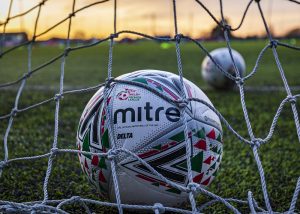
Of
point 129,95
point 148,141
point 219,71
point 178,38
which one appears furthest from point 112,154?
point 219,71

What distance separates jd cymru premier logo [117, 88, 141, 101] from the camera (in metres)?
2.10

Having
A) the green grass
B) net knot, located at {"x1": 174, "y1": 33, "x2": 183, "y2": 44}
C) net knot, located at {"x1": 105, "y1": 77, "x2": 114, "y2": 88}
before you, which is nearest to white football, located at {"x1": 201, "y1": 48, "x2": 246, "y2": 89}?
the green grass

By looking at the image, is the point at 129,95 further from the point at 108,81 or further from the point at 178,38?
the point at 178,38

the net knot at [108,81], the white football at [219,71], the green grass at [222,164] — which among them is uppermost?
the white football at [219,71]

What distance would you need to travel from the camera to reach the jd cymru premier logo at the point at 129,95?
210cm

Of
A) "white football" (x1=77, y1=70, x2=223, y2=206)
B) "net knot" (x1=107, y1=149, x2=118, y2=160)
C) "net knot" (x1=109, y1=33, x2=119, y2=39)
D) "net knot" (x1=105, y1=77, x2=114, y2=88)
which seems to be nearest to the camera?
"net knot" (x1=107, y1=149, x2=118, y2=160)

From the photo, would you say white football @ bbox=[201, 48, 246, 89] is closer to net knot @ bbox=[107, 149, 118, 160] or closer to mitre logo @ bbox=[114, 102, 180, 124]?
mitre logo @ bbox=[114, 102, 180, 124]

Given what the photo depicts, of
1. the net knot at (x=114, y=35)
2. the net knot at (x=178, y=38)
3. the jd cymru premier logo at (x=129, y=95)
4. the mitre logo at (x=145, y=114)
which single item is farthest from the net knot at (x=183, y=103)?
the net knot at (x=114, y=35)

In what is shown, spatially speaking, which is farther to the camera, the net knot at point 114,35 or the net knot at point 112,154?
the net knot at point 114,35

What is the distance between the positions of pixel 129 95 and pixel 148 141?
24cm

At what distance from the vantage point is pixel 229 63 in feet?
20.2

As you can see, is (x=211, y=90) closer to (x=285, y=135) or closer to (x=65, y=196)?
(x=285, y=135)

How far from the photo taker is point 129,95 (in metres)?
2.12

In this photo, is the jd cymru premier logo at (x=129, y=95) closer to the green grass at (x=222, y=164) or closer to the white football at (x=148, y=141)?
the white football at (x=148, y=141)
